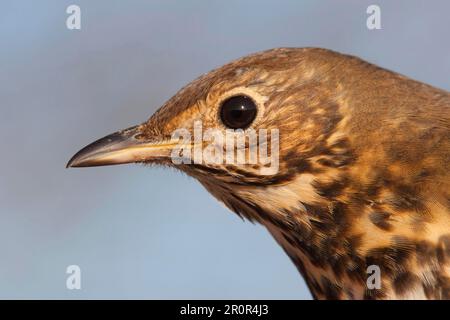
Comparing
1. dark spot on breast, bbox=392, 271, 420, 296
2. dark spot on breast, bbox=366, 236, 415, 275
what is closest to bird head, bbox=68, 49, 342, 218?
dark spot on breast, bbox=366, 236, 415, 275

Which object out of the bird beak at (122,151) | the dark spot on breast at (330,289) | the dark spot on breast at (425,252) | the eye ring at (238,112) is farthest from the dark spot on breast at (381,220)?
the bird beak at (122,151)

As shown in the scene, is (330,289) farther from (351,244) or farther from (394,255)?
(394,255)

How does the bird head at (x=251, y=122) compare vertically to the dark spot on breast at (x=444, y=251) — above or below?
above

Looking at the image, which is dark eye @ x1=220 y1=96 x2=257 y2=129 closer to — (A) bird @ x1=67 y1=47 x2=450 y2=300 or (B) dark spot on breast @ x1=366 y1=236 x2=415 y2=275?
(A) bird @ x1=67 y1=47 x2=450 y2=300

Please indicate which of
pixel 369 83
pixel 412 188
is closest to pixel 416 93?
pixel 369 83

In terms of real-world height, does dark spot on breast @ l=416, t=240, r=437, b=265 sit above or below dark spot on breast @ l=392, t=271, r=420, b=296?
above

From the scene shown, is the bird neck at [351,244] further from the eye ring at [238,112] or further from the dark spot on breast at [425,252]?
the eye ring at [238,112]
